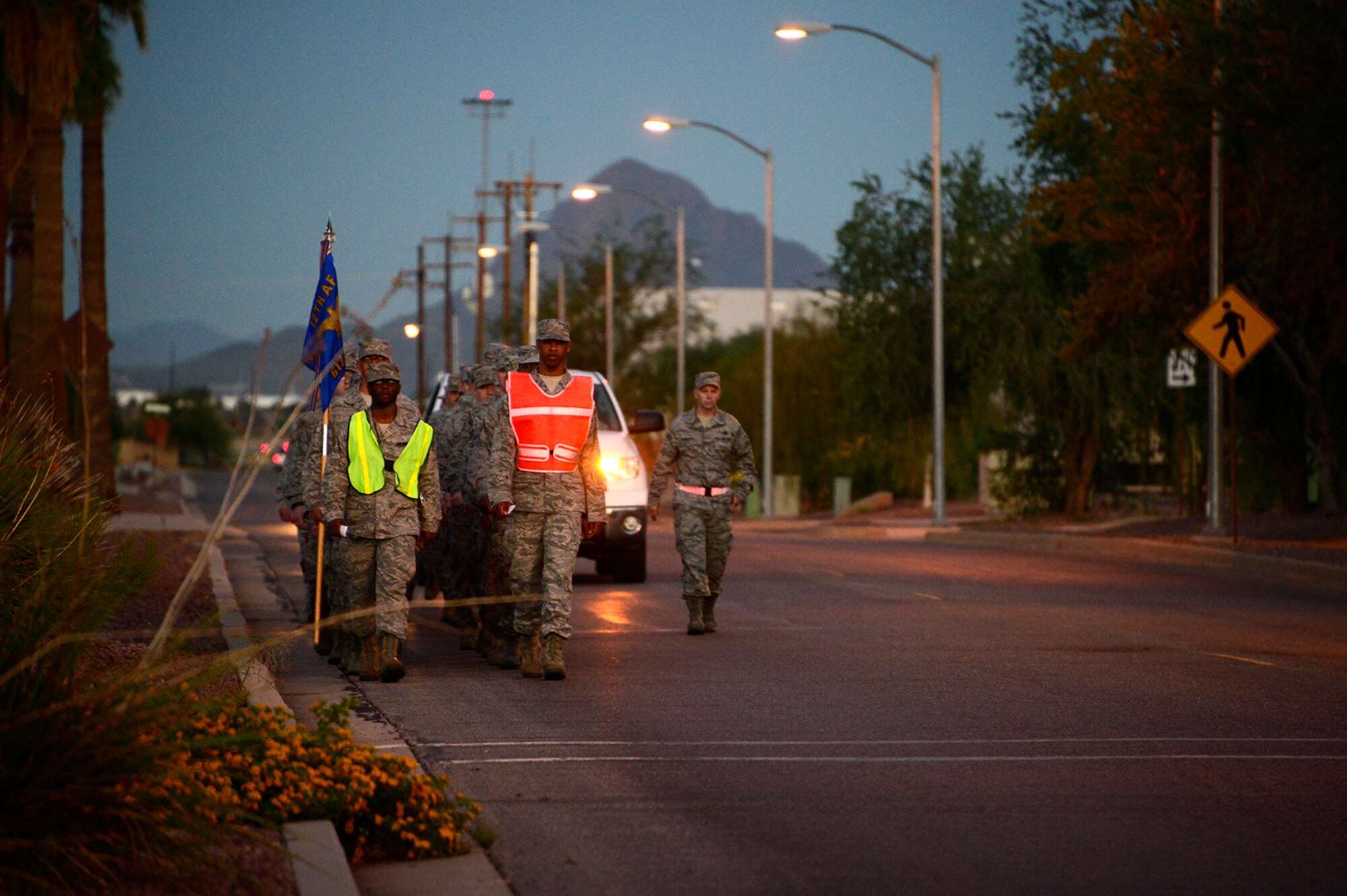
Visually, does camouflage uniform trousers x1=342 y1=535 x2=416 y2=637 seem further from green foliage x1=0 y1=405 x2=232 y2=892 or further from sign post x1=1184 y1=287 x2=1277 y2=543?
sign post x1=1184 y1=287 x2=1277 y2=543

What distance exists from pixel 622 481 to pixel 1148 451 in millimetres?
19467

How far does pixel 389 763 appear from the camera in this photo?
658cm

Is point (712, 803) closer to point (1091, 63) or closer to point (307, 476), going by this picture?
point (307, 476)

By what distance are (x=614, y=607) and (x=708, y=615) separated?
7.72 ft

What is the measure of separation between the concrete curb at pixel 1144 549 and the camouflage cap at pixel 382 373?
1190 centimetres

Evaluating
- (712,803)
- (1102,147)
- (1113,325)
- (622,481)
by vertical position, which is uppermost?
(1102,147)

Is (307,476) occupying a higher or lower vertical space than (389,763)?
higher

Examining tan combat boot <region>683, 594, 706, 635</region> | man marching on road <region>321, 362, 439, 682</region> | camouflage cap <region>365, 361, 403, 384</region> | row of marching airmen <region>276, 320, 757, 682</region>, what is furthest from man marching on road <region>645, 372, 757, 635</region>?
camouflage cap <region>365, 361, 403, 384</region>

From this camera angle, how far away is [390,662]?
1091cm

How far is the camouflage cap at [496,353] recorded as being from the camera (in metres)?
12.4

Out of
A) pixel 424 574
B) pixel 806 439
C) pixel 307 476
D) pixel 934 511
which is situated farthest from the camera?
pixel 806 439

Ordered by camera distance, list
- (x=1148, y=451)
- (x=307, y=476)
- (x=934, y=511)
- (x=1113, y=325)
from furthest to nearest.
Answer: (x=1148, y=451) → (x=934, y=511) → (x=1113, y=325) → (x=307, y=476)

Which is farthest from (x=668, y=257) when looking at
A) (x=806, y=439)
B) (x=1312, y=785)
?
(x=1312, y=785)

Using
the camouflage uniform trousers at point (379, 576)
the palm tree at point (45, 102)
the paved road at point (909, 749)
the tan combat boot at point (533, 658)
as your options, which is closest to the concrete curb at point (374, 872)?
the paved road at point (909, 749)
